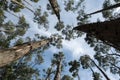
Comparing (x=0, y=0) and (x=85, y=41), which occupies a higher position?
(x=0, y=0)

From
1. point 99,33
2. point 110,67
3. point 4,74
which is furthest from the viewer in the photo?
point 4,74

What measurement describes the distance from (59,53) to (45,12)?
14.1ft

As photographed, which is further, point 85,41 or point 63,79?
point 63,79

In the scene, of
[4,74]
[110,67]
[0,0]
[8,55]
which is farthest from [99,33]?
[4,74]

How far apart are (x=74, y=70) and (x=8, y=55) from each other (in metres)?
14.1

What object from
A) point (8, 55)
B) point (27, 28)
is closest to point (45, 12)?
point (27, 28)

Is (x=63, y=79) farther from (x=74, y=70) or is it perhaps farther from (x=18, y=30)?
(x=18, y=30)

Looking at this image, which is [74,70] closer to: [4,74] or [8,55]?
[4,74]

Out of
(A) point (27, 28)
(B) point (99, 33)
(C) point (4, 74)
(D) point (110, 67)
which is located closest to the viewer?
(B) point (99, 33)

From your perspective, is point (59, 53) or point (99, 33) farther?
point (59, 53)

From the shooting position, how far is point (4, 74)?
21844 mm

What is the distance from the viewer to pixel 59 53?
22.8 m

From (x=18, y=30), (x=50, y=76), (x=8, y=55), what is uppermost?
(x=18, y=30)

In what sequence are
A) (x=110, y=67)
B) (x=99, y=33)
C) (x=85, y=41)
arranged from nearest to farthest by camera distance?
1. (x=99, y=33)
2. (x=110, y=67)
3. (x=85, y=41)
